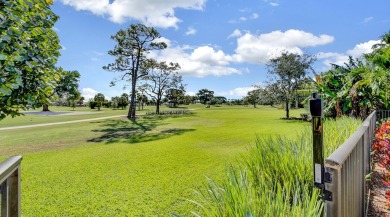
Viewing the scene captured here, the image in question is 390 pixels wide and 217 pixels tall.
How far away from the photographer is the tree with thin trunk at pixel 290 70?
22.0 meters

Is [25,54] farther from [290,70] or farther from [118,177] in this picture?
[290,70]

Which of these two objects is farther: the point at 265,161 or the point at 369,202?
the point at 369,202

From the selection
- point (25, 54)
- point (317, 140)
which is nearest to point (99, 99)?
point (25, 54)

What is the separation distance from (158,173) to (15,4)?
4525 millimetres

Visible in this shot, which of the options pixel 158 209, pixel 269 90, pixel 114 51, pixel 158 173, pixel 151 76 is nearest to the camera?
pixel 158 209

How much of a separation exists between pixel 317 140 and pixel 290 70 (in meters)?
22.2

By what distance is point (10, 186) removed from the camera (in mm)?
1916

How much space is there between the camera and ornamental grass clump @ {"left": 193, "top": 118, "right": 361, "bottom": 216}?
179 cm

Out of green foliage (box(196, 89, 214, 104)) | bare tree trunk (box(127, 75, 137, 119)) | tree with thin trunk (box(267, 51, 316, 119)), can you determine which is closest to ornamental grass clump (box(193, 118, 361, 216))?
tree with thin trunk (box(267, 51, 316, 119))

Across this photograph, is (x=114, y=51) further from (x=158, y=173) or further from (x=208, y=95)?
(x=208, y=95)

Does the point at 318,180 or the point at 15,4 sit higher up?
the point at 15,4

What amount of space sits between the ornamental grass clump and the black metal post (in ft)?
0.88

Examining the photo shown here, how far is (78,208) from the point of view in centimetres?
398

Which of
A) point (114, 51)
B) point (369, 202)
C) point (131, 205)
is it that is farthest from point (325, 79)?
point (114, 51)
